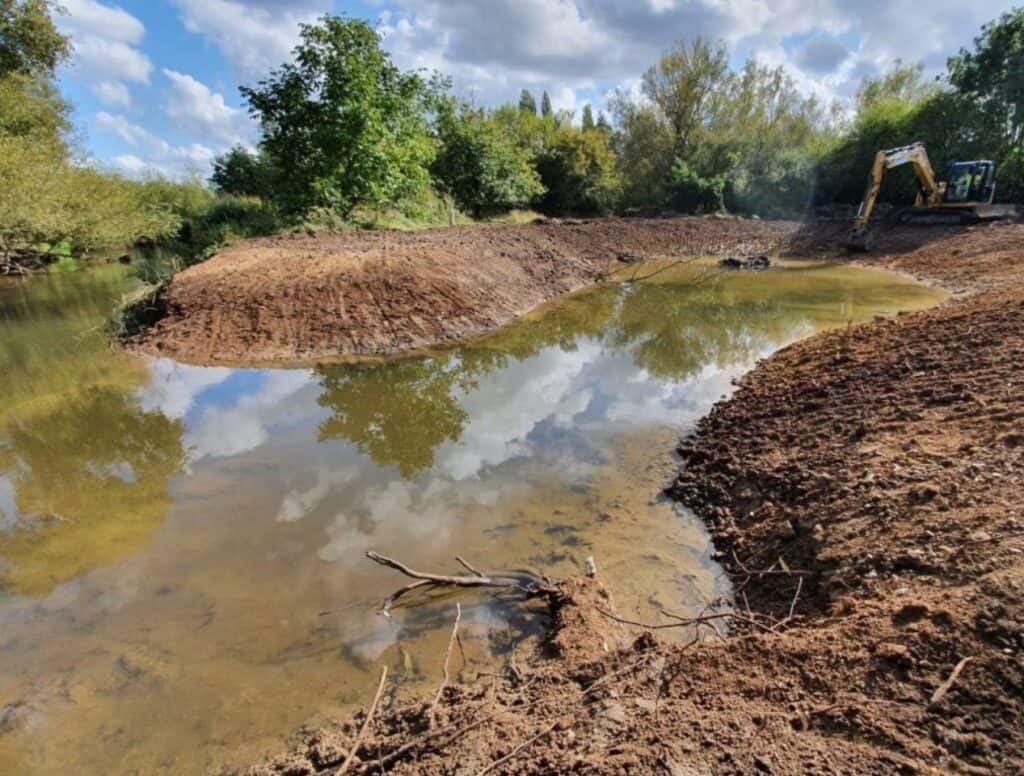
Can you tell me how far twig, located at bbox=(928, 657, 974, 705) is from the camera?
7.64 feet

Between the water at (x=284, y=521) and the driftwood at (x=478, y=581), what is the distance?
0.15m

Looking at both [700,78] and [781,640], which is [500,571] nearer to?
[781,640]

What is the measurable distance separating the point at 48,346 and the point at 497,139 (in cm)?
2170

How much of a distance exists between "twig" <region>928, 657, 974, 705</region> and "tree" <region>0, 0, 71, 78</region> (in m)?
33.0

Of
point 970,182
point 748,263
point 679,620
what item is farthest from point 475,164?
point 679,620

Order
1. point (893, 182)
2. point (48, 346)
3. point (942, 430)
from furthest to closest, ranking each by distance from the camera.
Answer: point (893, 182), point (48, 346), point (942, 430)

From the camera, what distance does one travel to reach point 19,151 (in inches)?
669

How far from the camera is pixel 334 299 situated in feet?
36.1

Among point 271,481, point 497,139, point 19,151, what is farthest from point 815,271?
point 19,151

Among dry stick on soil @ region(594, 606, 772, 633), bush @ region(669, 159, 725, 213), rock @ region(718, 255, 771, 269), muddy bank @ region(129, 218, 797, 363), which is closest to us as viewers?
dry stick on soil @ region(594, 606, 772, 633)

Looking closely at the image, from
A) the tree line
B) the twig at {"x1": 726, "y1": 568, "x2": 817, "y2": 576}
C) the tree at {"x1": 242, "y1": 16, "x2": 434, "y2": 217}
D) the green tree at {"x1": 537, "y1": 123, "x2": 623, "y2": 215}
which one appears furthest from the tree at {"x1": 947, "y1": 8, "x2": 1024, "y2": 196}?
the twig at {"x1": 726, "y1": 568, "x2": 817, "y2": 576}

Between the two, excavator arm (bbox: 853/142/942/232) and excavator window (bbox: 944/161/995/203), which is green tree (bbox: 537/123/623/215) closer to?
excavator arm (bbox: 853/142/942/232)

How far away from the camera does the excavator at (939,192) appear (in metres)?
17.7

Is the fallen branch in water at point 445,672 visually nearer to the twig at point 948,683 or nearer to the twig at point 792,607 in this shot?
the twig at point 792,607
